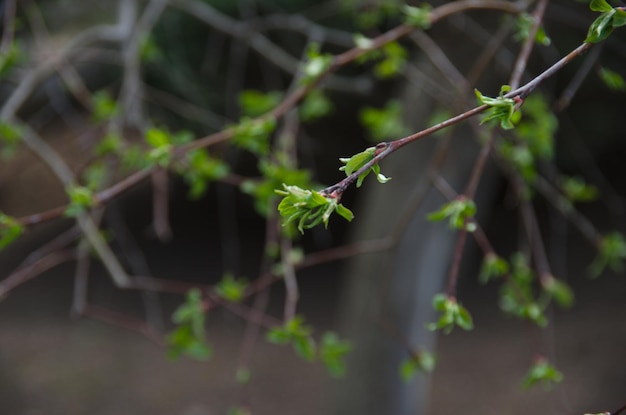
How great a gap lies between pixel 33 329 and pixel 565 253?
4.81m

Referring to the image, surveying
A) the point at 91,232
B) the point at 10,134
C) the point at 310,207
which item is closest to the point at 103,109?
the point at 10,134

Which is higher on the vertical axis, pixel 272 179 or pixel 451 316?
pixel 272 179

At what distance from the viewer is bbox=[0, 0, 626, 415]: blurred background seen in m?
2.54

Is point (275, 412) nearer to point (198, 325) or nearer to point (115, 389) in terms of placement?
point (115, 389)

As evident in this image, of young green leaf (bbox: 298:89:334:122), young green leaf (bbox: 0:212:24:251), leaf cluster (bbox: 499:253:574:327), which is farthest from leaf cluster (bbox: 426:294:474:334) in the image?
young green leaf (bbox: 298:89:334:122)

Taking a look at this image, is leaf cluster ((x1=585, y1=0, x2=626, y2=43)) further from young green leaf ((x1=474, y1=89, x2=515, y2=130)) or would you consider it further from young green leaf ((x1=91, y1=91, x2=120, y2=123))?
young green leaf ((x1=91, y1=91, x2=120, y2=123))

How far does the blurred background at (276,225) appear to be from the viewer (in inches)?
100.0

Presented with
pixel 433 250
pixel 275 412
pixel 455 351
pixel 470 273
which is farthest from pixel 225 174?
pixel 470 273

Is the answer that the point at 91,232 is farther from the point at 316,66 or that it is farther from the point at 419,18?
the point at 419,18

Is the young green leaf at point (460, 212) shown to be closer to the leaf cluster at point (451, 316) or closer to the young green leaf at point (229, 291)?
the leaf cluster at point (451, 316)

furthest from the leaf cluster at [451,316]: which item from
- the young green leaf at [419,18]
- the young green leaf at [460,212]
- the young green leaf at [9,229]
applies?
the young green leaf at [9,229]

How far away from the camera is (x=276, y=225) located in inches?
74.1

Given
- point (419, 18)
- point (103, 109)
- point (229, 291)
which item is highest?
point (103, 109)

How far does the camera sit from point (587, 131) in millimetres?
5539
